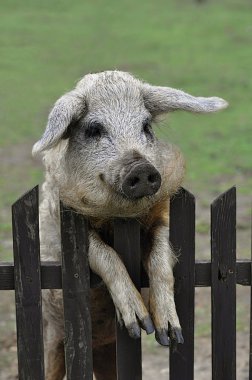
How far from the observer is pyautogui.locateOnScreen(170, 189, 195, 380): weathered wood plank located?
11.8ft

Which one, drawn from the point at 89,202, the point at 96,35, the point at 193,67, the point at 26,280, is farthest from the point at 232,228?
the point at 96,35

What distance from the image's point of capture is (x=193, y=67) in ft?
57.4

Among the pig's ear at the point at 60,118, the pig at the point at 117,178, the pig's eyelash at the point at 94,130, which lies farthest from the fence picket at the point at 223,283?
the pig's ear at the point at 60,118

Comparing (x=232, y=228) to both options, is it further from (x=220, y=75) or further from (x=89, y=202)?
(x=220, y=75)

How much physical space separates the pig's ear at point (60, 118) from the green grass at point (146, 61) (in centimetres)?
64

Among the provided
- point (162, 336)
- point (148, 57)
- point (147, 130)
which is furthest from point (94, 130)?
point (148, 57)

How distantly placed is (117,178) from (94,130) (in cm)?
51

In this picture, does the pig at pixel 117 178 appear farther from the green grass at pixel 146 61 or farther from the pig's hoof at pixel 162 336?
the green grass at pixel 146 61

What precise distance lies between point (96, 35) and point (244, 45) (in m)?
4.78

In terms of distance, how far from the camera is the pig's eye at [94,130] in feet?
12.5

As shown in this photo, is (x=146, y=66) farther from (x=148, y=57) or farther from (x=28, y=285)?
(x=28, y=285)

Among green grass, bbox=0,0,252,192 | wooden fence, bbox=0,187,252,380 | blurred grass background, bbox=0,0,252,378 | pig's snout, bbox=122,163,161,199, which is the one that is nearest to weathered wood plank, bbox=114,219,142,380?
wooden fence, bbox=0,187,252,380

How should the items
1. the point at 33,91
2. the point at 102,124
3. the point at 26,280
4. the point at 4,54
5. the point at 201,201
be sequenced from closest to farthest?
the point at 26,280 → the point at 102,124 → the point at 201,201 → the point at 33,91 → the point at 4,54

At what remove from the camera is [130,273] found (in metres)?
3.63
